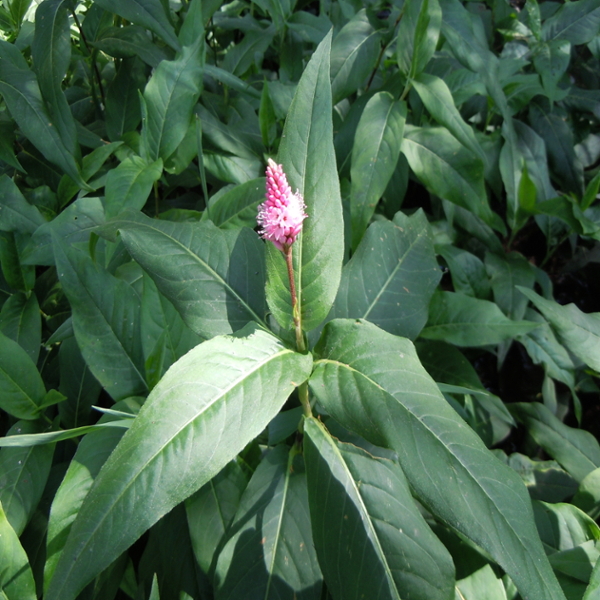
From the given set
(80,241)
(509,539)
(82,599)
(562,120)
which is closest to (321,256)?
(509,539)

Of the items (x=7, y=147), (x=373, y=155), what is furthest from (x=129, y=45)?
(x=373, y=155)

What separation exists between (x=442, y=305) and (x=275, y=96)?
2.88 feet

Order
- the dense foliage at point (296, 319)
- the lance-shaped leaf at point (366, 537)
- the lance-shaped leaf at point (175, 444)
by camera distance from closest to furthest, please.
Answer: the lance-shaped leaf at point (175, 444)
the dense foliage at point (296, 319)
the lance-shaped leaf at point (366, 537)

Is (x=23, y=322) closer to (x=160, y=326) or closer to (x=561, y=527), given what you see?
(x=160, y=326)

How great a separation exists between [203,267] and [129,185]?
19.2 inches

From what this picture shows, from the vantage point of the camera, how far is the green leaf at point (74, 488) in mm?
1011

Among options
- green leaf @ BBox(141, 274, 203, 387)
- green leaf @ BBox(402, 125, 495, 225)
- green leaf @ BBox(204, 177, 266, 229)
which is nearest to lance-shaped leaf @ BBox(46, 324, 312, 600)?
green leaf @ BBox(141, 274, 203, 387)

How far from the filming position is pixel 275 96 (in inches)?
65.2

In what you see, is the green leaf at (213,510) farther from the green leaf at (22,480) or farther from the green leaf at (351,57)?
the green leaf at (351,57)

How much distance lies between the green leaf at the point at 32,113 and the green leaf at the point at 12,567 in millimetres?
968

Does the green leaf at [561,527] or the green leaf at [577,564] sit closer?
the green leaf at [577,564]

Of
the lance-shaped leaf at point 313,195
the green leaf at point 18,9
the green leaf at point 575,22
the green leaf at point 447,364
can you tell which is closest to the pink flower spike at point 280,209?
the lance-shaped leaf at point 313,195

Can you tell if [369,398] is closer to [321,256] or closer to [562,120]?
[321,256]

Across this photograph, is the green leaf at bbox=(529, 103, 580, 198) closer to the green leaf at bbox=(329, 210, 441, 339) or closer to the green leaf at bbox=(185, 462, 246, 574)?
the green leaf at bbox=(329, 210, 441, 339)
